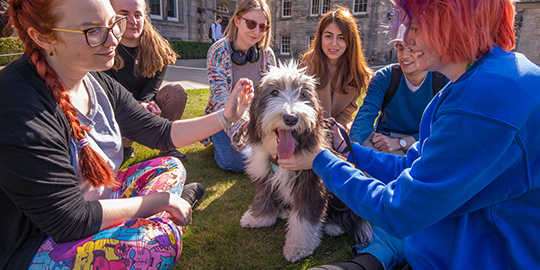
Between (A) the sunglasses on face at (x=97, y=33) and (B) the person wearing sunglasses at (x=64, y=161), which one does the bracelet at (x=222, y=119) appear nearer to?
(B) the person wearing sunglasses at (x=64, y=161)

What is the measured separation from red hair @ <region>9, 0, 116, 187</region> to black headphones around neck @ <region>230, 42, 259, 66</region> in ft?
8.20

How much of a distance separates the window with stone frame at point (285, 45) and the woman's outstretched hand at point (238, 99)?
27.1 m

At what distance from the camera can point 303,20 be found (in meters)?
26.9

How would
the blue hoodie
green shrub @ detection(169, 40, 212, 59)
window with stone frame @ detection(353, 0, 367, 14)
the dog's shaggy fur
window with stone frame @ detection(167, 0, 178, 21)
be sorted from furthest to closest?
window with stone frame @ detection(353, 0, 367, 14)
window with stone frame @ detection(167, 0, 178, 21)
green shrub @ detection(169, 40, 212, 59)
the dog's shaggy fur
the blue hoodie

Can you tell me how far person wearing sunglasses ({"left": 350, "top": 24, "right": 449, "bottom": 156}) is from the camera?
343 cm

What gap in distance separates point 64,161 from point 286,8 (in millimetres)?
29122

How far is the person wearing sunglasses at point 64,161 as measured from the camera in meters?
1.53

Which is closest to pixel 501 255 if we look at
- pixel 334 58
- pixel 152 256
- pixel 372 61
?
pixel 152 256

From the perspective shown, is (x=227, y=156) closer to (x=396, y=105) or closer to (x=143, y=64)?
(x=143, y=64)

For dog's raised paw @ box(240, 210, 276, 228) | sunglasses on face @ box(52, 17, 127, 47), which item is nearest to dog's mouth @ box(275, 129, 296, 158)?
dog's raised paw @ box(240, 210, 276, 228)

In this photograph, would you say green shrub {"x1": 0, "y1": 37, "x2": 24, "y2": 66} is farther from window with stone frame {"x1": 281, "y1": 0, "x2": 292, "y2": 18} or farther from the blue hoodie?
window with stone frame {"x1": 281, "y1": 0, "x2": 292, "y2": 18}

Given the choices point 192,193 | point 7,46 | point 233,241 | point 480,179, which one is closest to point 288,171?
point 233,241

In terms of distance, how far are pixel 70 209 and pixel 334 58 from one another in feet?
10.5

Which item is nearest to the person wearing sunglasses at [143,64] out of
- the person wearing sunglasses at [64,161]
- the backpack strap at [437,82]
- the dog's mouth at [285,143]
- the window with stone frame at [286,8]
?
the person wearing sunglasses at [64,161]
